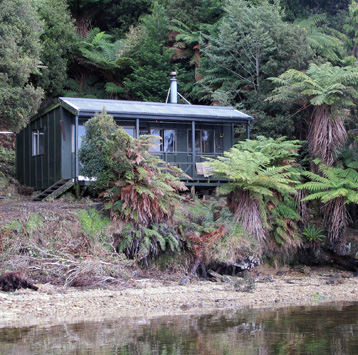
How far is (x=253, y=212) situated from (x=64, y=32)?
17.2 meters

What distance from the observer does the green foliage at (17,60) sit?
16.0 meters

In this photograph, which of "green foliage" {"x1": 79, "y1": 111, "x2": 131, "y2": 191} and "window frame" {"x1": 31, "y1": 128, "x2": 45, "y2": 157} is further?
"window frame" {"x1": 31, "y1": 128, "x2": 45, "y2": 157}

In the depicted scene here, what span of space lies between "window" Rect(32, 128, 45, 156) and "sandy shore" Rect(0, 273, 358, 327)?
34.6 ft

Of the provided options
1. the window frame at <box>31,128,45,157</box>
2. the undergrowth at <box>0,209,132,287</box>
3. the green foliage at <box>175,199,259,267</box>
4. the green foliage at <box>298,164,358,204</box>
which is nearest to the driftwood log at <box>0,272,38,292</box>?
the undergrowth at <box>0,209,132,287</box>

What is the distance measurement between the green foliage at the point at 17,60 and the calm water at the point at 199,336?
9.48 meters

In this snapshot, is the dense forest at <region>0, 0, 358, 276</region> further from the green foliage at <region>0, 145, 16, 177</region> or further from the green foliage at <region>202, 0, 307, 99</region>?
the green foliage at <region>0, 145, 16, 177</region>

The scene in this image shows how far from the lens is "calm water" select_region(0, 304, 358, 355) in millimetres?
7516

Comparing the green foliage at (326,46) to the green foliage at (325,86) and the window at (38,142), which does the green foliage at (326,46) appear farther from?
the window at (38,142)

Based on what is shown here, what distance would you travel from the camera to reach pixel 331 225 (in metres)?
16.0

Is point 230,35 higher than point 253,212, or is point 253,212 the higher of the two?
point 230,35

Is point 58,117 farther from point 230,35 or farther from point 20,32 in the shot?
point 230,35

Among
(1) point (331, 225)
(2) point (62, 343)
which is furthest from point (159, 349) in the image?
(1) point (331, 225)

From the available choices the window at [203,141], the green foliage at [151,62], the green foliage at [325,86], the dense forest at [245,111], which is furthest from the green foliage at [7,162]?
the green foliage at [325,86]

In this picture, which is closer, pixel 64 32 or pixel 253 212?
pixel 253 212
